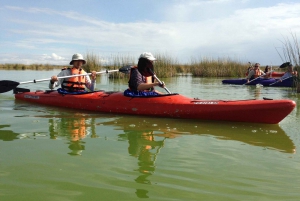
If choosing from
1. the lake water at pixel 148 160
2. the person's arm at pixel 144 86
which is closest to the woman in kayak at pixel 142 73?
the person's arm at pixel 144 86

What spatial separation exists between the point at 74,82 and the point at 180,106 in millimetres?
2620

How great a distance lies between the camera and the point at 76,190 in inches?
88.9

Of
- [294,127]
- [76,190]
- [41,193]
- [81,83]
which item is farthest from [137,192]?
[81,83]

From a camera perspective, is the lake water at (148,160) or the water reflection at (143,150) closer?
the lake water at (148,160)

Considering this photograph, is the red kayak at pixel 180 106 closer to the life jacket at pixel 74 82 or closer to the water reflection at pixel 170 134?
the water reflection at pixel 170 134

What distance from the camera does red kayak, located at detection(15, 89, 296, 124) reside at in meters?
4.59

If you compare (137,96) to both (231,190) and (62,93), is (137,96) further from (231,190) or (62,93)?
(231,190)

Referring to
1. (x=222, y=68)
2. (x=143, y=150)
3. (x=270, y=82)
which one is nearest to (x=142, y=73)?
(x=143, y=150)

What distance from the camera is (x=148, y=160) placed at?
9.72ft

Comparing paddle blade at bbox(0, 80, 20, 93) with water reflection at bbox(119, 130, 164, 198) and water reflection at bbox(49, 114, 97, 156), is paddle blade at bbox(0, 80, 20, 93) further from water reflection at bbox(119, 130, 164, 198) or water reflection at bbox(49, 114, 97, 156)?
water reflection at bbox(119, 130, 164, 198)

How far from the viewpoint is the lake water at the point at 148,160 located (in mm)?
2260

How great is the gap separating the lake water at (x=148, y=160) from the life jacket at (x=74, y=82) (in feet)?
5.91

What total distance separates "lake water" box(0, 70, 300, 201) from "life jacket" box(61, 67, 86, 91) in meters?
1.80

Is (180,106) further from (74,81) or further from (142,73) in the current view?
(74,81)
